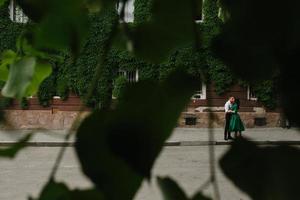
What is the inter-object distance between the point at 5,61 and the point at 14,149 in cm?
37

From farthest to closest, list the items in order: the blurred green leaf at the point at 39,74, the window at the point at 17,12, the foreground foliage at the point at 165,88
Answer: the blurred green leaf at the point at 39,74
the window at the point at 17,12
the foreground foliage at the point at 165,88

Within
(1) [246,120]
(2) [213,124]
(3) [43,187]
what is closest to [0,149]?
(3) [43,187]

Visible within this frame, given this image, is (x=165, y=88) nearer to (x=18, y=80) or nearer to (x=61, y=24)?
(x=61, y=24)

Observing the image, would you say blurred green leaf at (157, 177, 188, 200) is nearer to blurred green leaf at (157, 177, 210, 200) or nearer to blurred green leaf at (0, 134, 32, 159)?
blurred green leaf at (157, 177, 210, 200)

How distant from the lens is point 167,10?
49cm

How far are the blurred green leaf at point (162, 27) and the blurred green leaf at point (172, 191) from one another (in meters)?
0.11

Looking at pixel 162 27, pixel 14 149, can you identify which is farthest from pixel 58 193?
pixel 162 27

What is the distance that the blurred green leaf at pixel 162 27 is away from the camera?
19.2 inches

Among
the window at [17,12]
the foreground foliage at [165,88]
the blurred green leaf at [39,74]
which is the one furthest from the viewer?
the blurred green leaf at [39,74]

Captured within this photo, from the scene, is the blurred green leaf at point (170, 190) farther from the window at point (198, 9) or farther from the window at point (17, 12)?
the window at point (17, 12)

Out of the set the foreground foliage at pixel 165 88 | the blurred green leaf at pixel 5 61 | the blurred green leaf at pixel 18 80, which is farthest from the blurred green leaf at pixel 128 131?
the blurred green leaf at pixel 5 61

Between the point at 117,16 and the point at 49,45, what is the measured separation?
0.20 feet

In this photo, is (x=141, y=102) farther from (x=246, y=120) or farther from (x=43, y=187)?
(x=246, y=120)

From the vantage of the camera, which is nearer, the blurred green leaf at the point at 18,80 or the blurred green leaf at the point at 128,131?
the blurred green leaf at the point at 128,131
